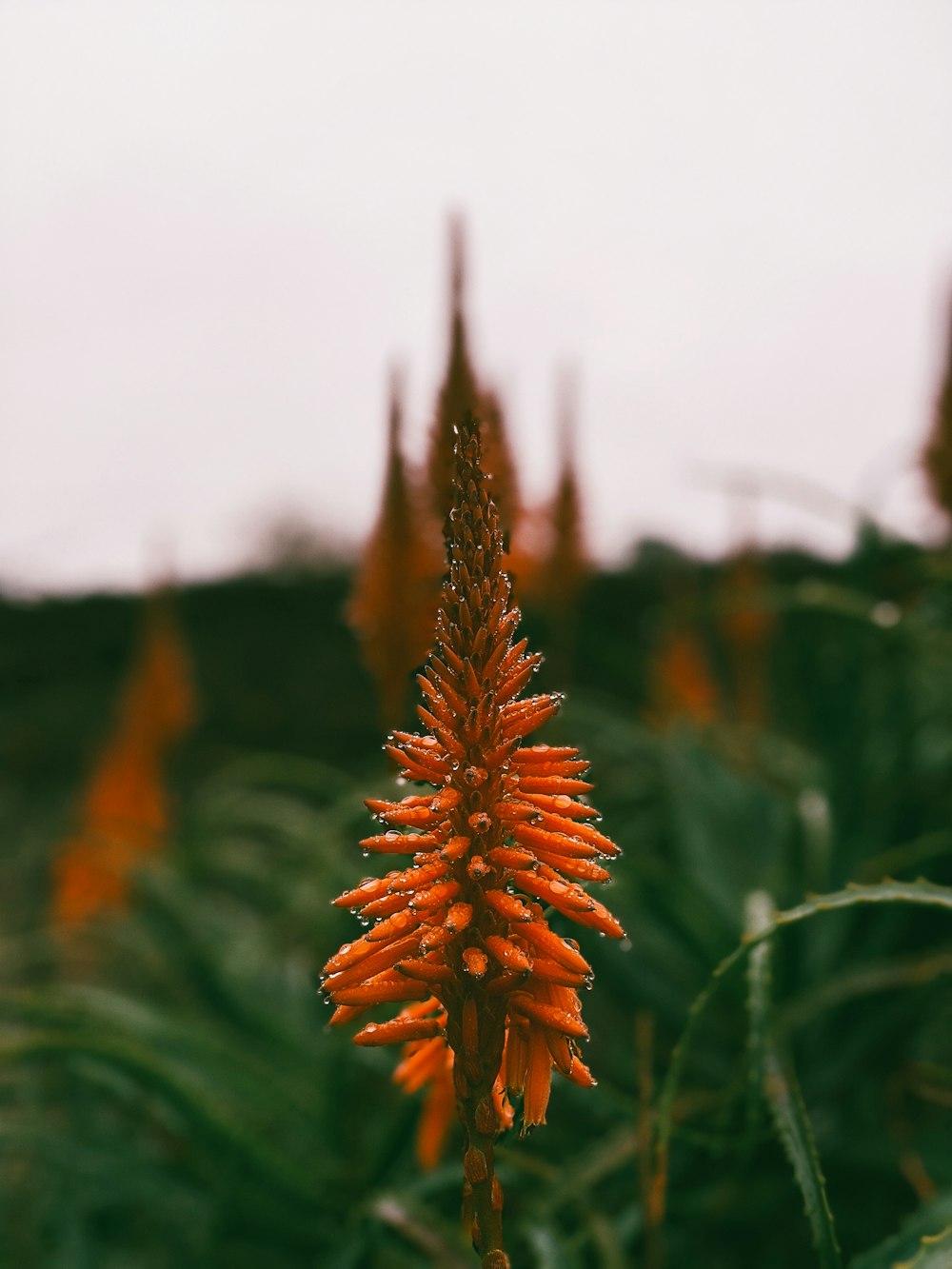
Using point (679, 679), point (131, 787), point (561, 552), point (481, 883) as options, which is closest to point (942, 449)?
point (561, 552)

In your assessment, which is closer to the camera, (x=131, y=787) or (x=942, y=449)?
(x=942, y=449)

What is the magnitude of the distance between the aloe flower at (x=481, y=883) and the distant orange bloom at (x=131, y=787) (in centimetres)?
204

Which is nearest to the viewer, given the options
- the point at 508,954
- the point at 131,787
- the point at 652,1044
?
the point at 508,954

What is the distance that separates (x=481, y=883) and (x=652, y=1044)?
1.15 m

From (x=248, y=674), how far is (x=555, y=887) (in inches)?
193

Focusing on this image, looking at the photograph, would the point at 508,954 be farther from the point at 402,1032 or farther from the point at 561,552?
the point at 561,552

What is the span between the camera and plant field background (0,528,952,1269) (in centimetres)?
105

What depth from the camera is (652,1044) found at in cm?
147

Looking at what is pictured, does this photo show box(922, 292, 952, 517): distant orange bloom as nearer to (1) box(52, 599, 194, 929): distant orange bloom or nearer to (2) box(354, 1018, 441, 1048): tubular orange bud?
(2) box(354, 1018, 441, 1048): tubular orange bud

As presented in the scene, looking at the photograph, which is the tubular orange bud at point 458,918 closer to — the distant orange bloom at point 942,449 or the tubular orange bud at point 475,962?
the tubular orange bud at point 475,962

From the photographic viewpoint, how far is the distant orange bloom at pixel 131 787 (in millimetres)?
2428

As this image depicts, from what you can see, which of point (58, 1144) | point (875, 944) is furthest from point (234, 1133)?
point (875, 944)

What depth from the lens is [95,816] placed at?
2414mm

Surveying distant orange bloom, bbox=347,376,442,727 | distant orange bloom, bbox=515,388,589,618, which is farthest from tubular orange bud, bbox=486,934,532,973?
distant orange bloom, bbox=515,388,589,618
